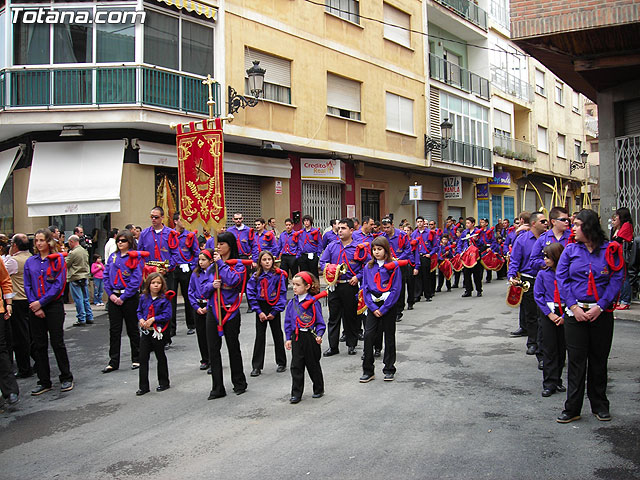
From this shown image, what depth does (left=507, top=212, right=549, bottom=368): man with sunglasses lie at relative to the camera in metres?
8.39

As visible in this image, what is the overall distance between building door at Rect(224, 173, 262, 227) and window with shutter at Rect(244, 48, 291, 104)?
261 centimetres

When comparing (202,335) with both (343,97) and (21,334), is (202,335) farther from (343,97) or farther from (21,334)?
(343,97)

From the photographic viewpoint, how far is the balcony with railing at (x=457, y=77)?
87.9 feet

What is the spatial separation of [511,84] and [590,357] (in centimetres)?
3045

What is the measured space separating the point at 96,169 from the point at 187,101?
2.97 metres

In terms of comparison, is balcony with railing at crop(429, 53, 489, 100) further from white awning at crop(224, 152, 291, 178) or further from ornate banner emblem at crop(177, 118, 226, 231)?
ornate banner emblem at crop(177, 118, 226, 231)

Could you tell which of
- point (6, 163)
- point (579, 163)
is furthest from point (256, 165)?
point (579, 163)

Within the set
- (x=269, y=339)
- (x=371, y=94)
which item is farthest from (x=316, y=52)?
(x=269, y=339)

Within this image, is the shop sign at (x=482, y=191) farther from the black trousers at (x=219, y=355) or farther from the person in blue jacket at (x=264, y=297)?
the black trousers at (x=219, y=355)

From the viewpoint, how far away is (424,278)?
48.0 ft

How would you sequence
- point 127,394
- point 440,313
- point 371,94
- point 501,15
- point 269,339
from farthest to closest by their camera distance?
point 501,15 → point 371,94 → point 440,313 → point 269,339 → point 127,394

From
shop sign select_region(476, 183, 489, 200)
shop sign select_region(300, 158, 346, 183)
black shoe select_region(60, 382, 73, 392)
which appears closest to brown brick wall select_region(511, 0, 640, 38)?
black shoe select_region(60, 382, 73, 392)

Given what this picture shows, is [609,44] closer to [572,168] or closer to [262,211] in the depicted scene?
[262,211]

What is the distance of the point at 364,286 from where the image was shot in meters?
7.58
